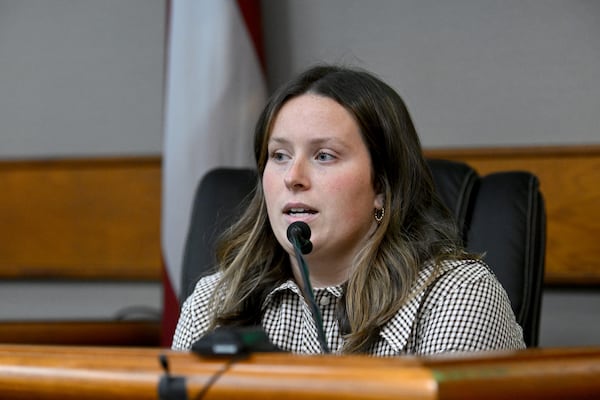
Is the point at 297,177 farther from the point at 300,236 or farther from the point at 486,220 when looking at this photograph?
the point at 486,220

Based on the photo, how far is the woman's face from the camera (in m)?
1.61

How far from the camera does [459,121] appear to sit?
2.79 m

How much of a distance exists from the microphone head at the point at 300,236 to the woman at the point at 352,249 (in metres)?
0.05

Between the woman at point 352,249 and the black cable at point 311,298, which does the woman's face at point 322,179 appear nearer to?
the woman at point 352,249

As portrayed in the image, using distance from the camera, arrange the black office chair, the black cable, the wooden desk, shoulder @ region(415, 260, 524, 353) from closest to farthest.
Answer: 1. the wooden desk
2. the black cable
3. shoulder @ region(415, 260, 524, 353)
4. the black office chair

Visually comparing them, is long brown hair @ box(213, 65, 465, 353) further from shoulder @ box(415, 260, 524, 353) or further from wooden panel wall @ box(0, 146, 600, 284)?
wooden panel wall @ box(0, 146, 600, 284)

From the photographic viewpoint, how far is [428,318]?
5.18 feet

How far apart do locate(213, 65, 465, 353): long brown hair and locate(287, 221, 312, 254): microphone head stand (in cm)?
15

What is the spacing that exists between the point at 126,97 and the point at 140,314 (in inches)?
29.3

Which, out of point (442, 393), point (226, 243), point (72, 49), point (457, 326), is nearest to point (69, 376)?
point (442, 393)

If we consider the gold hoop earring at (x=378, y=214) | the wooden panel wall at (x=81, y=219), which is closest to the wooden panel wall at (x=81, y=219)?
the wooden panel wall at (x=81, y=219)

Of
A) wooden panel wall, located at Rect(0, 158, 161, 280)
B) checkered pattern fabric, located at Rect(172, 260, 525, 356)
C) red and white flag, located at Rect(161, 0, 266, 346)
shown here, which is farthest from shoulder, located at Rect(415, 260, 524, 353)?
wooden panel wall, located at Rect(0, 158, 161, 280)

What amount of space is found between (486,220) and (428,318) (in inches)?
15.8

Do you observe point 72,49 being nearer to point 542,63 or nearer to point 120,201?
point 120,201
